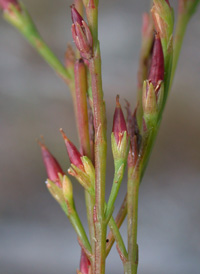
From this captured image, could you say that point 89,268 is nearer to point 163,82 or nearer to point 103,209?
point 103,209

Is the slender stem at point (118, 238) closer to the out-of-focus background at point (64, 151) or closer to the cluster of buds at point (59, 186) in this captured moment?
the cluster of buds at point (59, 186)

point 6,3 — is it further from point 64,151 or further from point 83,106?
point 64,151

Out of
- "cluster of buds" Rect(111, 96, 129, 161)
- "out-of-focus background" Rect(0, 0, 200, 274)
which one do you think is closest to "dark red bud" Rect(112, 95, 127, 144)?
"cluster of buds" Rect(111, 96, 129, 161)

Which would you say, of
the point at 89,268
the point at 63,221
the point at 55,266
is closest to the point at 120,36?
the point at 63,221

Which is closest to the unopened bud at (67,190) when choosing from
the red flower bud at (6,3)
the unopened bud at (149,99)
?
the unopened bud at (149,99)

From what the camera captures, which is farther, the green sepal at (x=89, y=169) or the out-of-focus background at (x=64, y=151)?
the out-of-focus background at (x=64, y=151)

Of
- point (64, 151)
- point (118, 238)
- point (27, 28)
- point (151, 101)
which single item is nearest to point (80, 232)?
point (118, 238)
